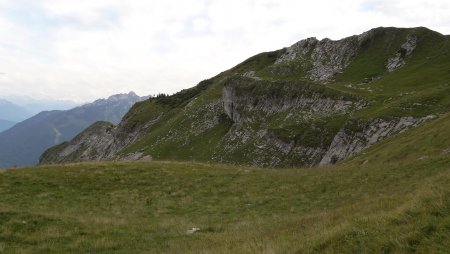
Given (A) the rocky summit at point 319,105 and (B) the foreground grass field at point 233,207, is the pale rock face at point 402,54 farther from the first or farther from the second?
(B) the foreground grass field at point 233,207

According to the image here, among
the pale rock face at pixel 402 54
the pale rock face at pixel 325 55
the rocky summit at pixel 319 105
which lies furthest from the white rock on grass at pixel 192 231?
the pale rock face at pixel 325 55

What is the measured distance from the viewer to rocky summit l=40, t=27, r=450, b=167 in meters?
60.5

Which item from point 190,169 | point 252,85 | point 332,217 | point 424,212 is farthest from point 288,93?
point 424,212

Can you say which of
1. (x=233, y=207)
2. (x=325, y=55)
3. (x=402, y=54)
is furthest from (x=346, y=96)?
(x=233, y=207)

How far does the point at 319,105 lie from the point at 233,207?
178 ft

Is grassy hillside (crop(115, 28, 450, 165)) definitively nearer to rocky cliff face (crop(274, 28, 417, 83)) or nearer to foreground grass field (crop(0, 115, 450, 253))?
rocky cliff face (crop(274, 28, 417, 83))

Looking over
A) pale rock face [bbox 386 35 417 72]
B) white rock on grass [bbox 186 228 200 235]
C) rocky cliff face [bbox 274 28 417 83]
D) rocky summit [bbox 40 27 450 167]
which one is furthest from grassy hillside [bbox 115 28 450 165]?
white rock on grass [bbox 186 228 200 235]

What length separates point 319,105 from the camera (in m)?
77.3

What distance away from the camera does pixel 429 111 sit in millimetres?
54781

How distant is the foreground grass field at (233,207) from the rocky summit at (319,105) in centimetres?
1579

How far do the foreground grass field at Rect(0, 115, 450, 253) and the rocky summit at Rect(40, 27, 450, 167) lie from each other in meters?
15.8

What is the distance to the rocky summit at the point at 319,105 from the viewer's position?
6053 cm

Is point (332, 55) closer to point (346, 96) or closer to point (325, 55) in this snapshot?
point (325, 55)

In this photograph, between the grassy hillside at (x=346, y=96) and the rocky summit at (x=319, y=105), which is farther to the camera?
the grassy hillside at (x=346, y=96)
